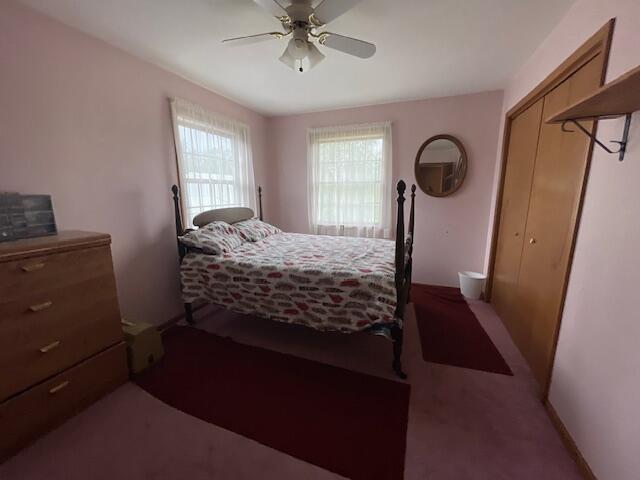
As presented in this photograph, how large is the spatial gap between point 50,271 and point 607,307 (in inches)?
112

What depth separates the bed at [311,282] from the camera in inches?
73.5

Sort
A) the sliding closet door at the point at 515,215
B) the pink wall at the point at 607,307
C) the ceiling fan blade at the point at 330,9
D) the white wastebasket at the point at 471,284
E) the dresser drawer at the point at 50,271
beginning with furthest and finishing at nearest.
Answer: the white wastebasket at the point at 471,284, the sliding closet door at the point at 515,215, the ceiling fan blade at the point at 330,9, the dresser drawer at the point at 50,271, the pink wall at the point at 607,307

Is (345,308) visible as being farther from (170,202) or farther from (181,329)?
(170,202)

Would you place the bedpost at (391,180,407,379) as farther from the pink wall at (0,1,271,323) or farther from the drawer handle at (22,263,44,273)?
the pink wall at (0,1,271,323)

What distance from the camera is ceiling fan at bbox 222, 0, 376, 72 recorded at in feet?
4.79

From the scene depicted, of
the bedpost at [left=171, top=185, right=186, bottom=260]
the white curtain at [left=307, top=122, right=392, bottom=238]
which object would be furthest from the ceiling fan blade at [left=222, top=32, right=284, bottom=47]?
the white curtain at [left=307, top=122, right=392, bottom=238]

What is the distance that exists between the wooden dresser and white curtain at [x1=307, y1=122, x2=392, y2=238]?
281 cm

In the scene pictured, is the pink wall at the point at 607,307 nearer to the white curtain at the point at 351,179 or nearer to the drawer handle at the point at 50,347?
the white curtain at the point at 351,179

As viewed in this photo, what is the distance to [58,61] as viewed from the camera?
1783mm

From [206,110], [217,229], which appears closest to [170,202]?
[217,229]

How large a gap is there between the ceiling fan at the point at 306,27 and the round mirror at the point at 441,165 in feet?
6.39

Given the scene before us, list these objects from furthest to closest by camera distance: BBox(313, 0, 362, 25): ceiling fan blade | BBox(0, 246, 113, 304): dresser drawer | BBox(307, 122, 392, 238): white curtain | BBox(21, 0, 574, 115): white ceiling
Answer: BBox(307, 122, 392, 238): white curtain, BBox(21, 0, 574, 115): white ceiling, BBox(313, 0, 362, 25): ceiling fan blade, BBox(0, 246, 113, 304): dresser drawer

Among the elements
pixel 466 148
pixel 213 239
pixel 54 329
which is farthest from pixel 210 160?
pixel 466 148

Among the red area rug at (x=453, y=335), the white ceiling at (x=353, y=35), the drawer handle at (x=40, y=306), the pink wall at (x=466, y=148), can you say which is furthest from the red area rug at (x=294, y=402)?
the white ceiling at (x=353, y=35)
